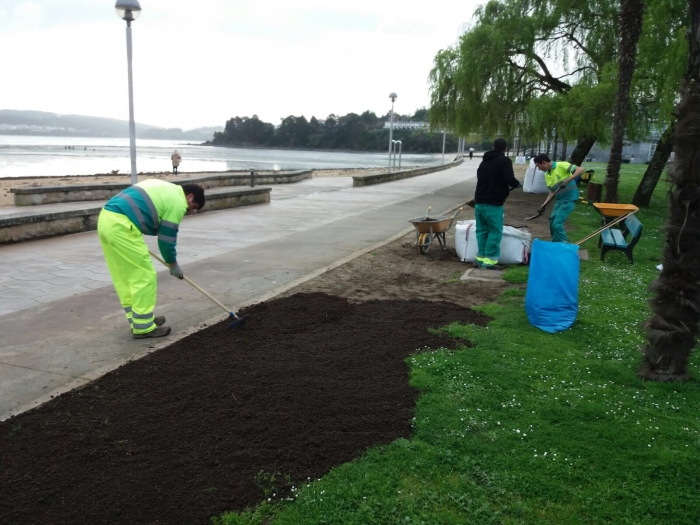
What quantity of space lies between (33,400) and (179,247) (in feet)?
19.8

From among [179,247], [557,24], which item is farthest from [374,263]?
[557,24]

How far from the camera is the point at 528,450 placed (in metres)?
3.32

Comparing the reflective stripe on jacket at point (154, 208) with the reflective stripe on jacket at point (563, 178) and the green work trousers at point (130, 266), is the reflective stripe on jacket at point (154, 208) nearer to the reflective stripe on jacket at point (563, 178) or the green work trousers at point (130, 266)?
the green work trousers at point (130, 266)

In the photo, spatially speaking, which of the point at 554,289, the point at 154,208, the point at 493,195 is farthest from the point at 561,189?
the point at 154,208

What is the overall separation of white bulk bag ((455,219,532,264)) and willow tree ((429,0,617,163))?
10.8 meters

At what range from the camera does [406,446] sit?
3.33m

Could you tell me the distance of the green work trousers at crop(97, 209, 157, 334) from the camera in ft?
16.4

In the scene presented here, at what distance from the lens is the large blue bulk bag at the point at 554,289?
17.9 ft

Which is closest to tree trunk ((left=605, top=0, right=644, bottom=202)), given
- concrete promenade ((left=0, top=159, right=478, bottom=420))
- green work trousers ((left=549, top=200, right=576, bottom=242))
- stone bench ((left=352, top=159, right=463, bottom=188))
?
concrete promenade ((left=0, top=159, right=478, bottom=420))

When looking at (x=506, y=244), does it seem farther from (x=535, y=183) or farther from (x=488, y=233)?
(x=535, y=183)

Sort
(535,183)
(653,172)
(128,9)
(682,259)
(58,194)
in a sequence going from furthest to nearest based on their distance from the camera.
→ (535,183), (653,172), (58,194), (128,9), (682,259)

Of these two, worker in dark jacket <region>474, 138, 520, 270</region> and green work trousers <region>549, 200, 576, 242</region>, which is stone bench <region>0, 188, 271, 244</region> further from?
green work trousers <region>549, 200, 576, 242</region>

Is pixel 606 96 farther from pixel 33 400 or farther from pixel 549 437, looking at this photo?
pixel 33 400

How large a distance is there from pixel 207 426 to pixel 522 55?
766 inches
